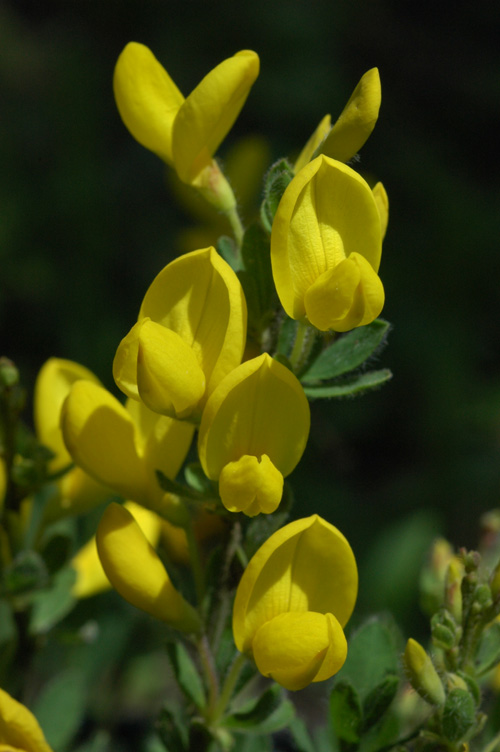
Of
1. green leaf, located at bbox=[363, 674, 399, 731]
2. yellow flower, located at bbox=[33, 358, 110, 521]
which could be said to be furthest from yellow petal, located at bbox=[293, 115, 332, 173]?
green leaf, located at bbox=[363, 674, 399, 731]

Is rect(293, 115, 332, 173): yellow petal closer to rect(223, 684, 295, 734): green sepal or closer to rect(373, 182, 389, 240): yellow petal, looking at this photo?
rect(373, 182, 389, 240): yellow petal

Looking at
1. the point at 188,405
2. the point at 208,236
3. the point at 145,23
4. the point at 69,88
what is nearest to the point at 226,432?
the point at 188,405

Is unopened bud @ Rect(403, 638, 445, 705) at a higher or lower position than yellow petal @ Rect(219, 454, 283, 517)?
lower

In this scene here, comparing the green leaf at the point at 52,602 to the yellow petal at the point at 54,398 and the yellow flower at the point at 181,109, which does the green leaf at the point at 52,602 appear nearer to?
the yellow petal at the point at 54,398

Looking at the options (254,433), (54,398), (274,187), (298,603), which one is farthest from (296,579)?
(54,398)

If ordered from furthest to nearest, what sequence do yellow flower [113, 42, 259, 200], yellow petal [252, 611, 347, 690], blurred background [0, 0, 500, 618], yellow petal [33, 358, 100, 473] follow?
1. blurred background [0, 0, 500, 618]
2. yellow petal [33, 358, 100, 473]
3. yellow flower [113, 42, 259, 200]
4. yellow petal [252, 611, 347, 690]

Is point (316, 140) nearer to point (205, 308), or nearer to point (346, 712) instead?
point (205, 308)

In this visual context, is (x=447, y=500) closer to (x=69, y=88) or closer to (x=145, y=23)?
(x=69, y=88)

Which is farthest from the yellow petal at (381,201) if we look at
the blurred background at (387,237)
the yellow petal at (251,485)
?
the blurred background at (387,237)
